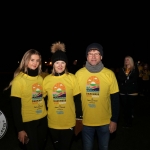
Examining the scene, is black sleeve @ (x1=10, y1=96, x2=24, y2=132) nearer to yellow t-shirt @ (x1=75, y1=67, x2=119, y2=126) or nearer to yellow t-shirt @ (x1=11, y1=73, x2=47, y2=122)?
yellow t-shirt @ (x1=11, y1=73, x2=47, y2=122)

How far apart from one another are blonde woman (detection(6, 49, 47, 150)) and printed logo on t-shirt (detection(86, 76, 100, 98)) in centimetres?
73

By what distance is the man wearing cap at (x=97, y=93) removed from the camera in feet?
12.4

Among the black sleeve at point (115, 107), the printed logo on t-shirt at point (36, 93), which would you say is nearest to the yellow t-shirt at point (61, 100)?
the printed logo on t-shirt at point (36, 93)

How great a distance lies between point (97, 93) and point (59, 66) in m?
0.73

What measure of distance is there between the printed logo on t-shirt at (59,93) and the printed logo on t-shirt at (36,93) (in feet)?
0.76

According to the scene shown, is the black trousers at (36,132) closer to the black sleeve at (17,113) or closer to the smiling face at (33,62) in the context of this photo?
the black sleeve at (17,113)

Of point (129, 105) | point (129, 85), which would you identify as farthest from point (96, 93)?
point (129, 105)

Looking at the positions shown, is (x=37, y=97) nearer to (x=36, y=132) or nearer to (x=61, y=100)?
(x=61, y=100)

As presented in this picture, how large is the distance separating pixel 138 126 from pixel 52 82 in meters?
4.60

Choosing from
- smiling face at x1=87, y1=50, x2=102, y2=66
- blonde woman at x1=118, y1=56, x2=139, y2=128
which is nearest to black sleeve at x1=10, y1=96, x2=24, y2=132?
smiling face at x1=87, y1=50, x2=102, y2=66

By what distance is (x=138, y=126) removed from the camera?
7.42 meters

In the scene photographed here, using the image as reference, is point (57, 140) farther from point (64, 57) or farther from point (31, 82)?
point (64, 57)

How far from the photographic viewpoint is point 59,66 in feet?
12.3

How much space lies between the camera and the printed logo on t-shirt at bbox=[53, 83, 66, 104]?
3.66 meters
